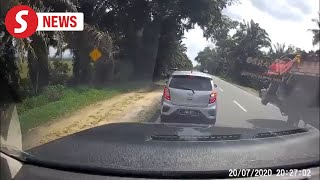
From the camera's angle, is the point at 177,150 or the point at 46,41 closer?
the point at 177,150

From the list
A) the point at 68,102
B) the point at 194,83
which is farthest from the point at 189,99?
the point at 68,102

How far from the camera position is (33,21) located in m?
3.93

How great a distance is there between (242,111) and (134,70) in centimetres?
149

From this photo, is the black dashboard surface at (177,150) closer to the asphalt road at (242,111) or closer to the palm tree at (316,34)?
the asphalt road at (242,111)

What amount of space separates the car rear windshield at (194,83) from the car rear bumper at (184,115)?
37cm

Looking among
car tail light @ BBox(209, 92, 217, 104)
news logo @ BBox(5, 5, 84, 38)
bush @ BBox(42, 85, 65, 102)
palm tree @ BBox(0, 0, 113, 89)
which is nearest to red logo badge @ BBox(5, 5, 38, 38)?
news logo @ BBox(5, 5, 84, 38)

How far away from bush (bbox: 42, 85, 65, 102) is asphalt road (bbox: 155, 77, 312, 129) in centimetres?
125

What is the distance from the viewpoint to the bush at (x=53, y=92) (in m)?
5.16

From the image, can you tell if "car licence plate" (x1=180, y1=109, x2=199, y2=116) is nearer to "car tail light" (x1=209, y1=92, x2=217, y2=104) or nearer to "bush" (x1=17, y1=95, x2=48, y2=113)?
"car tail light" (x1=209, y1=92, x2=217, y2=104)

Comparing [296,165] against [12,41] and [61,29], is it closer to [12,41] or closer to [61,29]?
[61,29]

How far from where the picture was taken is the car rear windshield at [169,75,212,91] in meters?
5.77

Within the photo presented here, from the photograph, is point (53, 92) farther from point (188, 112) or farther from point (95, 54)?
point (188, 112)

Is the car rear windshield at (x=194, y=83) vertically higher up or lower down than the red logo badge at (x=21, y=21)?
lower down

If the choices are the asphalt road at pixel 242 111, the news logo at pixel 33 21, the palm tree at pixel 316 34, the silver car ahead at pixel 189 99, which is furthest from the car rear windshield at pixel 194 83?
the palm tree at pixel 316 34
